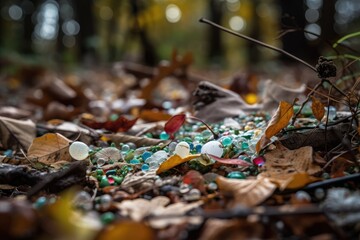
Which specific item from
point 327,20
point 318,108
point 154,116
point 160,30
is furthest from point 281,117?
point 160,30

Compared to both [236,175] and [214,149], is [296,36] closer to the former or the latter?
[214,149]

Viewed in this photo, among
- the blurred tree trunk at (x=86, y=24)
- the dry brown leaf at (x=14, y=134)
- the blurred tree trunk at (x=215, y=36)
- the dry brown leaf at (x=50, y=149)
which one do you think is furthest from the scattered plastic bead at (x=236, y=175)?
the blurred tree trunk at (x=215, y=36)

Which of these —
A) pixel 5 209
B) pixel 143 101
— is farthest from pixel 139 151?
pixel 143 101

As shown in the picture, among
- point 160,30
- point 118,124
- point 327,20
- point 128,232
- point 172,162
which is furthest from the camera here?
point 160,30

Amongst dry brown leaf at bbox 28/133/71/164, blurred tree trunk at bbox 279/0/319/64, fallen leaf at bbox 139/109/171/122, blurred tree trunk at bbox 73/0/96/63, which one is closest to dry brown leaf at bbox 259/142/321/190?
dry brown leaf at bbox 28/133/71/164

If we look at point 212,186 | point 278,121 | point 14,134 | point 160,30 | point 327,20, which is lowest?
point 160,30

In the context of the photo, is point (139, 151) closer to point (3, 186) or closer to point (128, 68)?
point (3, 186)
